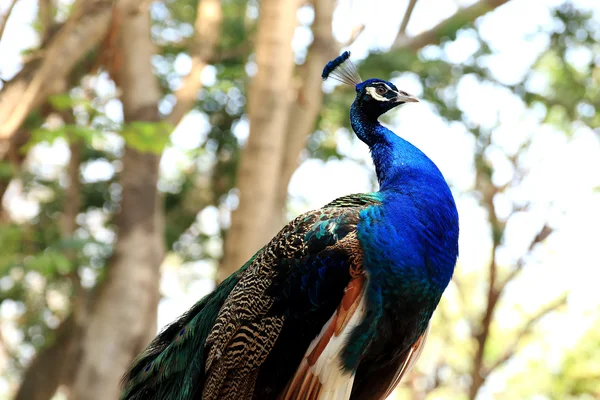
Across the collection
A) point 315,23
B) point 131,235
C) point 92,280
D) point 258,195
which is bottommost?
point 92,280

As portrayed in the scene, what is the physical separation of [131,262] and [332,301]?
170 inches

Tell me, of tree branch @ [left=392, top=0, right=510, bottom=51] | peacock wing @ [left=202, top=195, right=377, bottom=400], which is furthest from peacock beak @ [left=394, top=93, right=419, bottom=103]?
tree branch @ [left=392, top=0, right=510, bottom=51]

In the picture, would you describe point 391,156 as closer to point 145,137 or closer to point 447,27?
point 145,137

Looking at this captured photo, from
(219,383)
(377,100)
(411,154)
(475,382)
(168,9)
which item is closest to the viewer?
(219,383)

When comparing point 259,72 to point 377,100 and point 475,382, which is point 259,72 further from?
point 475,382

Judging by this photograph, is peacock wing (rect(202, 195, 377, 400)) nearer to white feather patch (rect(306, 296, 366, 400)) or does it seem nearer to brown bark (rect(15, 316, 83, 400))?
white feather patch (rect(306, 296, 366, 400))

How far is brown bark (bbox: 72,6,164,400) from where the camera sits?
252 inches

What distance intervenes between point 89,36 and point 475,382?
238 inches

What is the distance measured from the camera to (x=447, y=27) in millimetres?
7910

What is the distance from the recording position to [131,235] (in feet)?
22.5

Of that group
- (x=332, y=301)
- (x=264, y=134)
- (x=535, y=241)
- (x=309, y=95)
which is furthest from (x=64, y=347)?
(x=332, y=301)

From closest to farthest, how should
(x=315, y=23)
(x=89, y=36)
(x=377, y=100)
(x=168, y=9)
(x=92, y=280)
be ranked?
(x=377, y=100), (x=89, y=36), (x=315, y=23), (x=92, y=280), (x=168, y=9)

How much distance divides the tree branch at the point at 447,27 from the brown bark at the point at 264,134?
2359 millimetres

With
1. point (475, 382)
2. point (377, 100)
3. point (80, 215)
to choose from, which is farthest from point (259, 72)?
point (80, 215)
